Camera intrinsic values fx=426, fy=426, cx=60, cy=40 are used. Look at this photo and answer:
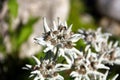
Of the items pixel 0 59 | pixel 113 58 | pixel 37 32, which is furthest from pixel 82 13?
pixel 113 58

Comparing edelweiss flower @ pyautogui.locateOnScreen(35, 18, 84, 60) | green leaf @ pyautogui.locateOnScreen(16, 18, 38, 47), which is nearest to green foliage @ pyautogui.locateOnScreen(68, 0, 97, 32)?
green leaf @ pyautogui.locateOnScreen(16, 18, 38, 47)

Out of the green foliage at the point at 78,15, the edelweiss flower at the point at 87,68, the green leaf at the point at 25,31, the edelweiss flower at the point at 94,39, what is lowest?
the edelweiss flower at the point at 87,68

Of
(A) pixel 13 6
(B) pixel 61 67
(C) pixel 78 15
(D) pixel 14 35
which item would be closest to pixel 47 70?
(B) pixel 61 67

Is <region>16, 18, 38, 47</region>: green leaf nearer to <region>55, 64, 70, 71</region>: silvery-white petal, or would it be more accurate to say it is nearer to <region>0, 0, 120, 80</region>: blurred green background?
<region>0, 0, 120, 80</region>: blurred green background

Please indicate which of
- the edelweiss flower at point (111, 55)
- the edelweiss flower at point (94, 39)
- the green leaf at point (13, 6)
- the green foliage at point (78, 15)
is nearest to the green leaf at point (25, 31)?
the green leaf at point (13, 6)

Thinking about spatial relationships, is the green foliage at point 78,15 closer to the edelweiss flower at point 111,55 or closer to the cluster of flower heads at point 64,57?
the edelweiss flower at point 111,55

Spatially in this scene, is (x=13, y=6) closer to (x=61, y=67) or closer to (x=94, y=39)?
(x=94, y=39)

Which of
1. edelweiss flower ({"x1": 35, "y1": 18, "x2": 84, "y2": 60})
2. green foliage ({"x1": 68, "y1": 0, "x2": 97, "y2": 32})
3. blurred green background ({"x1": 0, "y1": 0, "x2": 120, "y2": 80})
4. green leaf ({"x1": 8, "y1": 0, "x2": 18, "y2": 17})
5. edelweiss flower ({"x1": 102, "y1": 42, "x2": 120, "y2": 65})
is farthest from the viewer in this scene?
green foliage ({"x1": 68, "y1": 0, "x2": 97, "y2": 32})

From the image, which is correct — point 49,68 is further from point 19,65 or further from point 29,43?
point 29,43
